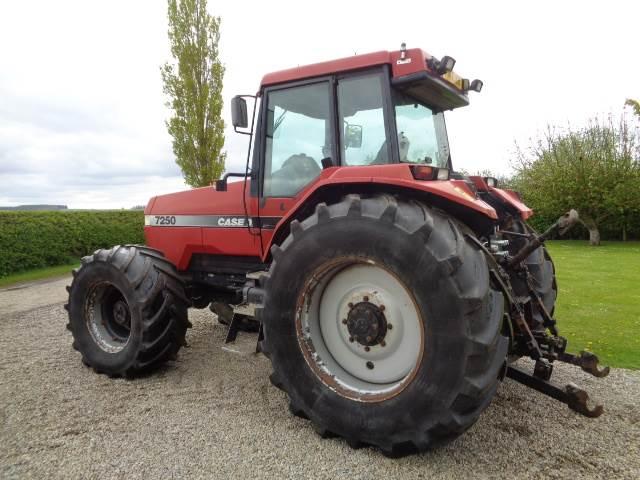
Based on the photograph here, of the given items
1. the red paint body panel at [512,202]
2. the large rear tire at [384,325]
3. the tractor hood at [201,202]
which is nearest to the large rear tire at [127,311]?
the tractor hood at [201,202]

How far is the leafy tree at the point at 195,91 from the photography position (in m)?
14.7

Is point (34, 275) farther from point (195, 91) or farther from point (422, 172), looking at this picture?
point (422, 172)

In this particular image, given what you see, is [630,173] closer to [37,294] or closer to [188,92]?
Result: [188,92]

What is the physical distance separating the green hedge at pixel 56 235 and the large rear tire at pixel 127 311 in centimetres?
791

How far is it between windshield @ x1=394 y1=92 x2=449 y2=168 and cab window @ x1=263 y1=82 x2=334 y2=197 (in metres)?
0.50

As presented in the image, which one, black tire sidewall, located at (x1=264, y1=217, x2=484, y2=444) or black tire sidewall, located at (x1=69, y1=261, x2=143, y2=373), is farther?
black tire sidewall, located at (x1=69, y1=261, x2=143, y2=373)

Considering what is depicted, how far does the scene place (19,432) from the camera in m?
2.84

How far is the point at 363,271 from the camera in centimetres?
270

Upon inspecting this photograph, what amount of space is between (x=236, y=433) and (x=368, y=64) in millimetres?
2481

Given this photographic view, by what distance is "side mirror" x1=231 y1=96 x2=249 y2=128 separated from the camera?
3.38m

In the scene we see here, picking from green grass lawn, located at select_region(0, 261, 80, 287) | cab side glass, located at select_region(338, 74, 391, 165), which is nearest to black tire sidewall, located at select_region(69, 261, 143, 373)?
cab side glass, located at select_region(338, 74, 391, 165)

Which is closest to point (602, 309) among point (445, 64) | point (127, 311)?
point (445, 64)

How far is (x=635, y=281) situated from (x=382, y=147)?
781cm

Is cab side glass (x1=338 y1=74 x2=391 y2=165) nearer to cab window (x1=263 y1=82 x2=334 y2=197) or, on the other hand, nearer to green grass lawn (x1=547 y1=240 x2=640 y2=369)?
cab window (x1=263 y1=82 x2=334 y2=197)
